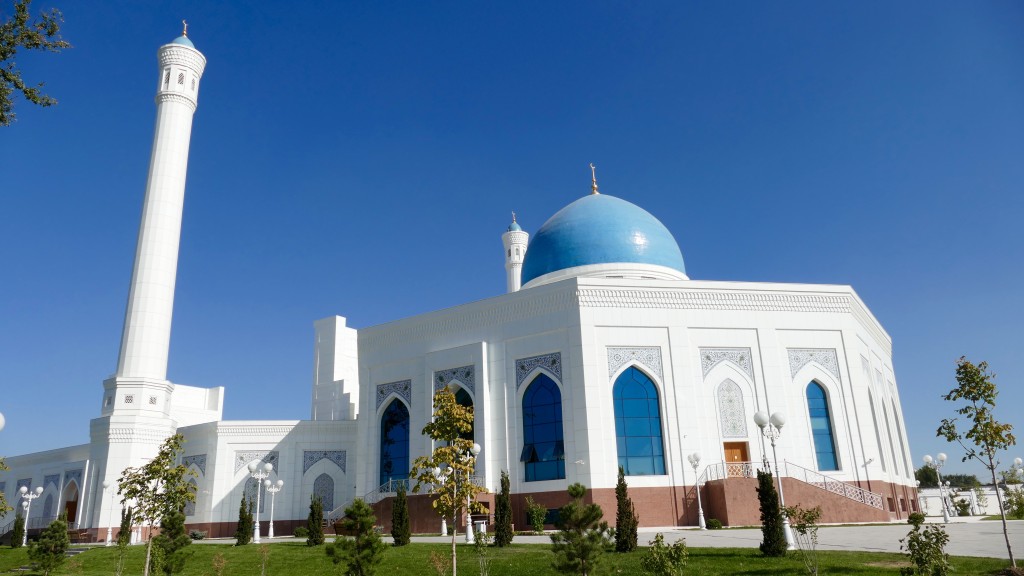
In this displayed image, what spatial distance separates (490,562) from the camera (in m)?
13.1

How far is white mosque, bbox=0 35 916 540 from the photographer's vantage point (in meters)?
21.2

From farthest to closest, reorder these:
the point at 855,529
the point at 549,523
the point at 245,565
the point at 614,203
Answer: the point at 614,203 < the point at 549,523 < the point at 855,529 < the point at 245,565

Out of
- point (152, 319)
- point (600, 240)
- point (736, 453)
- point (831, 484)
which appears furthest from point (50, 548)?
point (831, 484)

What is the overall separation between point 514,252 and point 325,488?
50.0 ft

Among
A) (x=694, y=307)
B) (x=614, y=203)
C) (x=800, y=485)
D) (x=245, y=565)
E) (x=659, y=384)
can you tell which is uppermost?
(x=614, y=203)

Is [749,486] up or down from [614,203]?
down

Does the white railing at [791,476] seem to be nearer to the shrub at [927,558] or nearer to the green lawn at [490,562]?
the green lawn at [490,562]

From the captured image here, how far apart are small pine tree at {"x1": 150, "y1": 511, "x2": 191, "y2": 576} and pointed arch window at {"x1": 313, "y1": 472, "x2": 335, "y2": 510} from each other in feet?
43.4

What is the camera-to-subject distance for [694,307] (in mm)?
22875

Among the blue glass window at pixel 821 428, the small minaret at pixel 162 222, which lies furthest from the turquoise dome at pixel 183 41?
the blue glass window at pixel 821 428

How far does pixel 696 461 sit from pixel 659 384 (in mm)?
2736

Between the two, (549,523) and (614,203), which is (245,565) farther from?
(614,203)

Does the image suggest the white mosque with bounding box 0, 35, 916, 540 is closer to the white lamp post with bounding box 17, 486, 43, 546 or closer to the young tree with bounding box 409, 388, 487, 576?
the white lamp post with bounding box 17, 486, 43, 546

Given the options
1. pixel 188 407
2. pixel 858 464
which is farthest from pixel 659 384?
pixel 188 407
